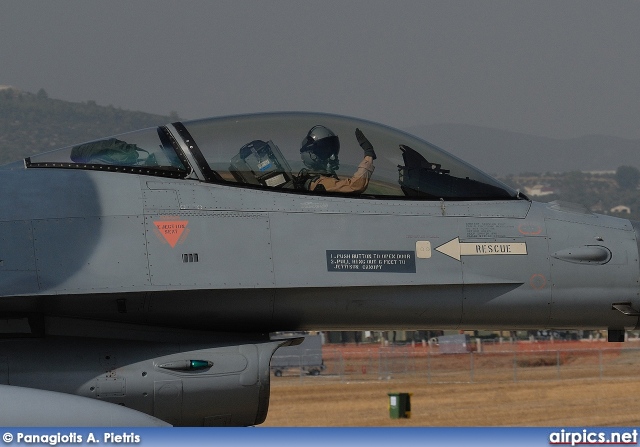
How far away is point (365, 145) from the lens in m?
10.1

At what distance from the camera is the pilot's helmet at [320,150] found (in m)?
9.88

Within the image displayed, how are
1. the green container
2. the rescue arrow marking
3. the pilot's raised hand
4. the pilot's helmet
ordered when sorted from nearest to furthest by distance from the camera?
the rescue arrow marking, the pilot's helmet, the pilot's raised hand, the green container

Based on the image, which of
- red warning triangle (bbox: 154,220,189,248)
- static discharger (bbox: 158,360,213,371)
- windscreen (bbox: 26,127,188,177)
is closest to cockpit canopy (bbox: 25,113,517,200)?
windscreen (bbox: 26,127,188,177)

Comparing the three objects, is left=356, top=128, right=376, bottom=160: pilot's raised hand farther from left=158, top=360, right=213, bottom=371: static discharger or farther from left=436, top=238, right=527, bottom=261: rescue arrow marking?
left=158, top=360, right=213, bottom=371: static discharger

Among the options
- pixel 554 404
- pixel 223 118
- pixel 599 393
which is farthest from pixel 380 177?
pixel 599 393

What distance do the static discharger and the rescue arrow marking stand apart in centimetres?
243

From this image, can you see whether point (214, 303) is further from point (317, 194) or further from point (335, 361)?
point (335, 361)

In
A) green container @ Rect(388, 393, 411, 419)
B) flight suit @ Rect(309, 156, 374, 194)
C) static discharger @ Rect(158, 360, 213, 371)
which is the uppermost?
flight suit @ Rect(309, 156, 374, 194)

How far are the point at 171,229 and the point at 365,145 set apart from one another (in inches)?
87.3

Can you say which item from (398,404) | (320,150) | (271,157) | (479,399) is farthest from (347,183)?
(479,399)

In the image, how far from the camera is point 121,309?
923 cm

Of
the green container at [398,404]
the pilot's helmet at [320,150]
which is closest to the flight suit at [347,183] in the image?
the pilot's helmet at [320,150]

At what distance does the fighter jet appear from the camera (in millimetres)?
9031

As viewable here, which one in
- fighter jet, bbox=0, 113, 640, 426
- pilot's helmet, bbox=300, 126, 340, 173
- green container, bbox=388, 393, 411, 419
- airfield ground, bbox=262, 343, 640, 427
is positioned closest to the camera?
fighter jet, bbox=0, 113, 640, 426
